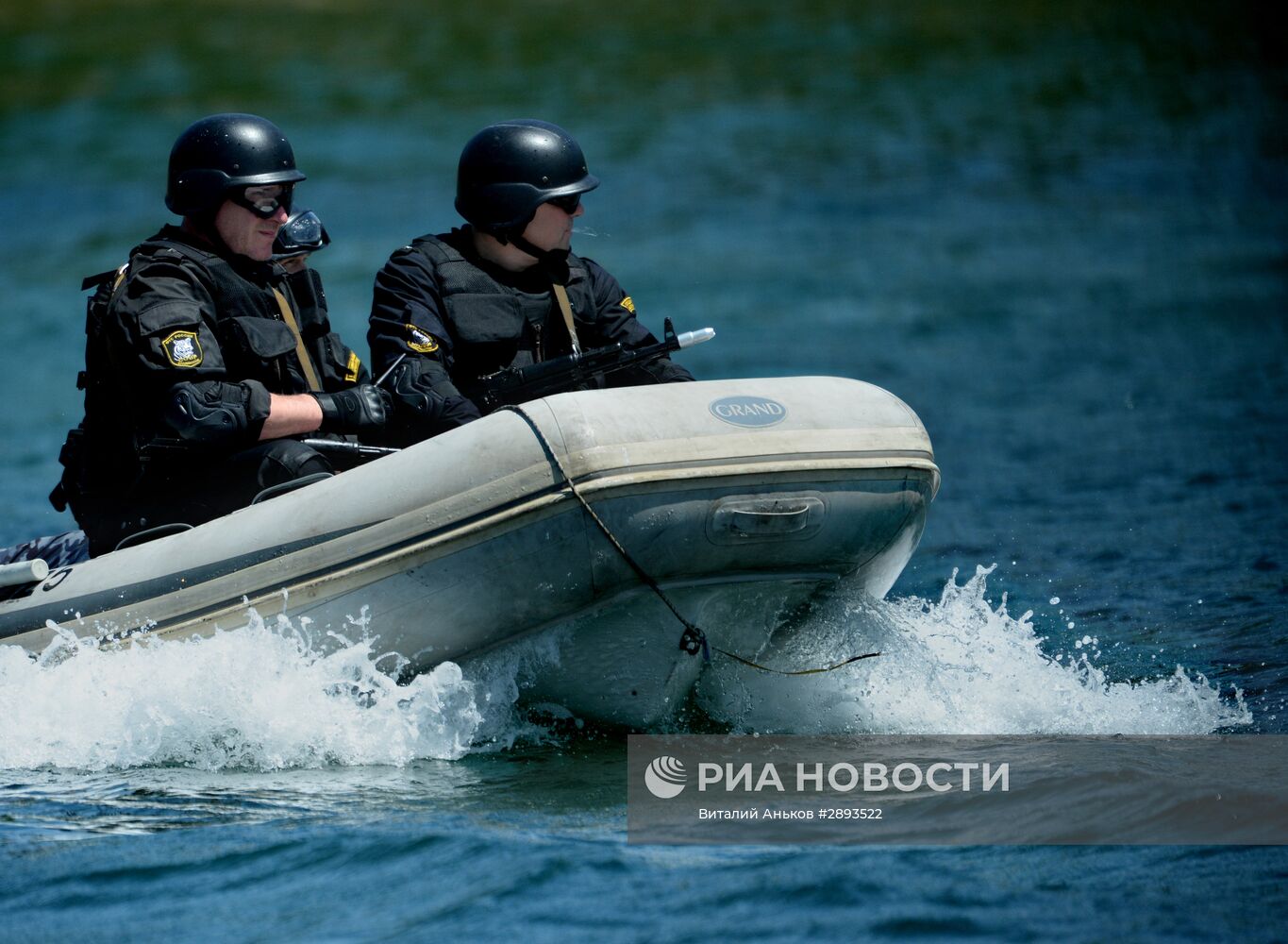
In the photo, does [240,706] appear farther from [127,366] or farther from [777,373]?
[777,373]

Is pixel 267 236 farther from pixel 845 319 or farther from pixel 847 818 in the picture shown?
pixel 845 319

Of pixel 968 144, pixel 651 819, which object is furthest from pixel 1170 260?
pixel 651 819

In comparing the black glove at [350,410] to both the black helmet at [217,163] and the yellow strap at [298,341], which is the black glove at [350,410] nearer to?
the yellow strap at [298,341]

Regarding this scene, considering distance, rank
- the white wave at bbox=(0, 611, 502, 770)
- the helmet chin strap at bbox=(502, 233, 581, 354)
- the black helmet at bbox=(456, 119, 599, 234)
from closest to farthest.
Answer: the white wave at bbox=(0, 611, 502, 770), the black helmet at bbox=(456, 119, 599, 234), the helmet chin strap at bbox=(502, 233, 581, 354)

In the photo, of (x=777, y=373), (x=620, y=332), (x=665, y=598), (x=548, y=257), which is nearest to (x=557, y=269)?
(x=548, y=257)

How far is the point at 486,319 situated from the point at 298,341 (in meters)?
0.55

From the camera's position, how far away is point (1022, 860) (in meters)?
3.77

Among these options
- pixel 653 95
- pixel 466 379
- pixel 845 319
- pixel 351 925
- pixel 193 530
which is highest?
pixel 653 95

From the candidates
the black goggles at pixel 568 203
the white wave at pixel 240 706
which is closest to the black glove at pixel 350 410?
the white wave at pixel 240 706

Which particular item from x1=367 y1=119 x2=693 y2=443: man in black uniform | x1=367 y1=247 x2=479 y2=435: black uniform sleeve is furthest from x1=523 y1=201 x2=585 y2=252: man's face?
x1=367 y1=247 x2=479 y2=435: black uniform sleeve

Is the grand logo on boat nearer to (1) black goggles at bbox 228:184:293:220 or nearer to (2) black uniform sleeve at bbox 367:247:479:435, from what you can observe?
(2) black uniform sleeve at bbox 367:247:479:435

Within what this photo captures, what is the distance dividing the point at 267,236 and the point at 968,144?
15582 millimetres

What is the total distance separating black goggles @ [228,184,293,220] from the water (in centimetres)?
124

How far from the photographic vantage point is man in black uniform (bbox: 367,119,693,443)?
503 centimetres
